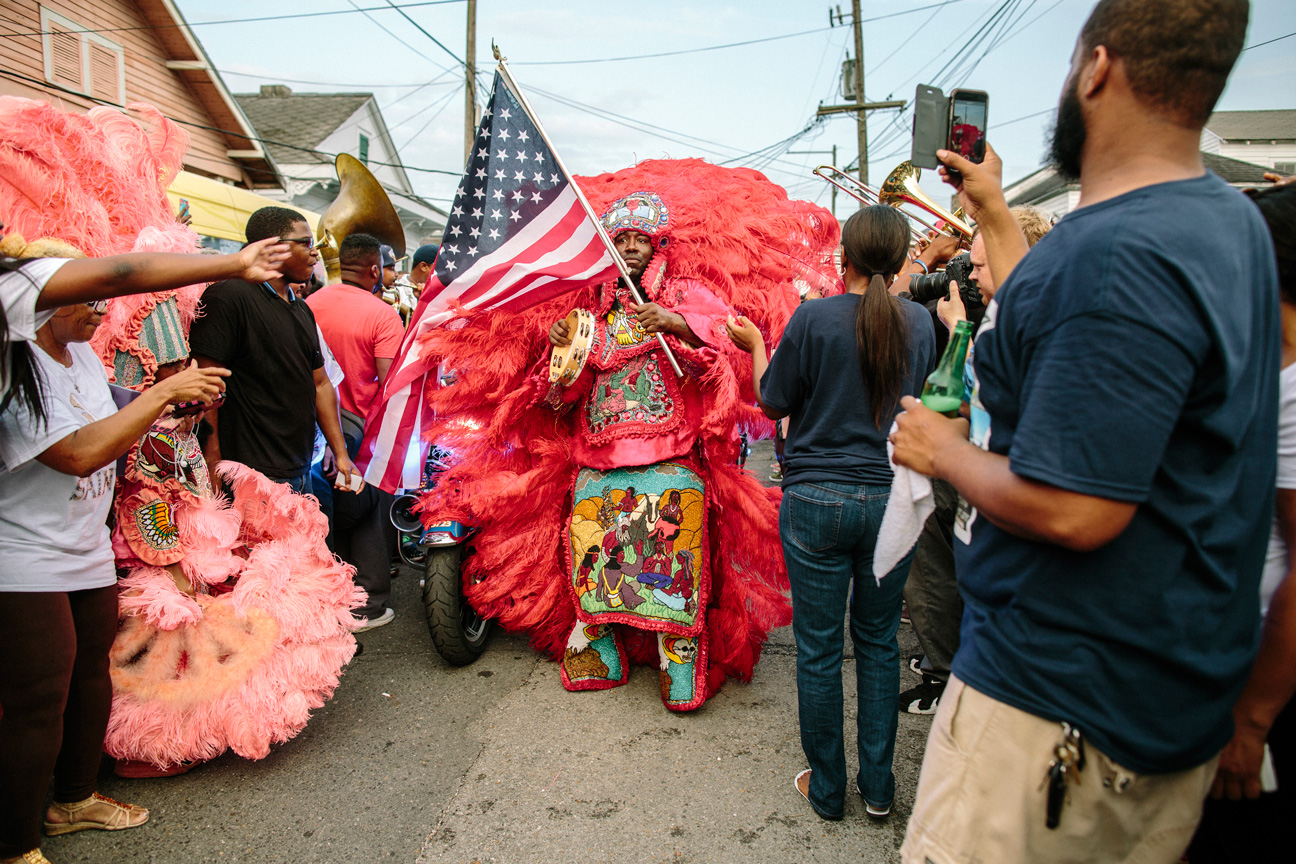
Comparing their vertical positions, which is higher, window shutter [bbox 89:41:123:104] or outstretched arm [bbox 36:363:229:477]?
window shutter [bbox 89:41:123:104]

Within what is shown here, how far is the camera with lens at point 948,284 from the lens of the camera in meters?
3.26

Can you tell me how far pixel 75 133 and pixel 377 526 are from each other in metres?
2.34

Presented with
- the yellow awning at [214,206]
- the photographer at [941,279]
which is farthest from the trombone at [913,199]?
the yellow awning at [214,206]

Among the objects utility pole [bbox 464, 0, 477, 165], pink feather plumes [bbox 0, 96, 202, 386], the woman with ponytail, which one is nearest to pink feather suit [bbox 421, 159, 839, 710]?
the woman with ponytail

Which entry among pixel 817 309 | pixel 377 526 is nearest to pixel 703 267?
pixel 817 309

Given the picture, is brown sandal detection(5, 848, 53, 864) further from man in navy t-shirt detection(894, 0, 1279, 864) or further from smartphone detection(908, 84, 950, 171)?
smartphone detection(908, 84, 950, 171)

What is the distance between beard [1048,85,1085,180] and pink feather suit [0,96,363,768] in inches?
113

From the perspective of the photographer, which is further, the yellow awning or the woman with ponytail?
the yellow awning

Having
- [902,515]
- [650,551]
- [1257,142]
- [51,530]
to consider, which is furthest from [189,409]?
[1257,142]

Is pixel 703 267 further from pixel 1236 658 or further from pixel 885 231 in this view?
pixel 1236 658

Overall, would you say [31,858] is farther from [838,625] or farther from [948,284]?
[948,284]

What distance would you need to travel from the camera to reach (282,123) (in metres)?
21.5

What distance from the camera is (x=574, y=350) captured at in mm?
3215

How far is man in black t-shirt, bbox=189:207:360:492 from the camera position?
3176 mm
